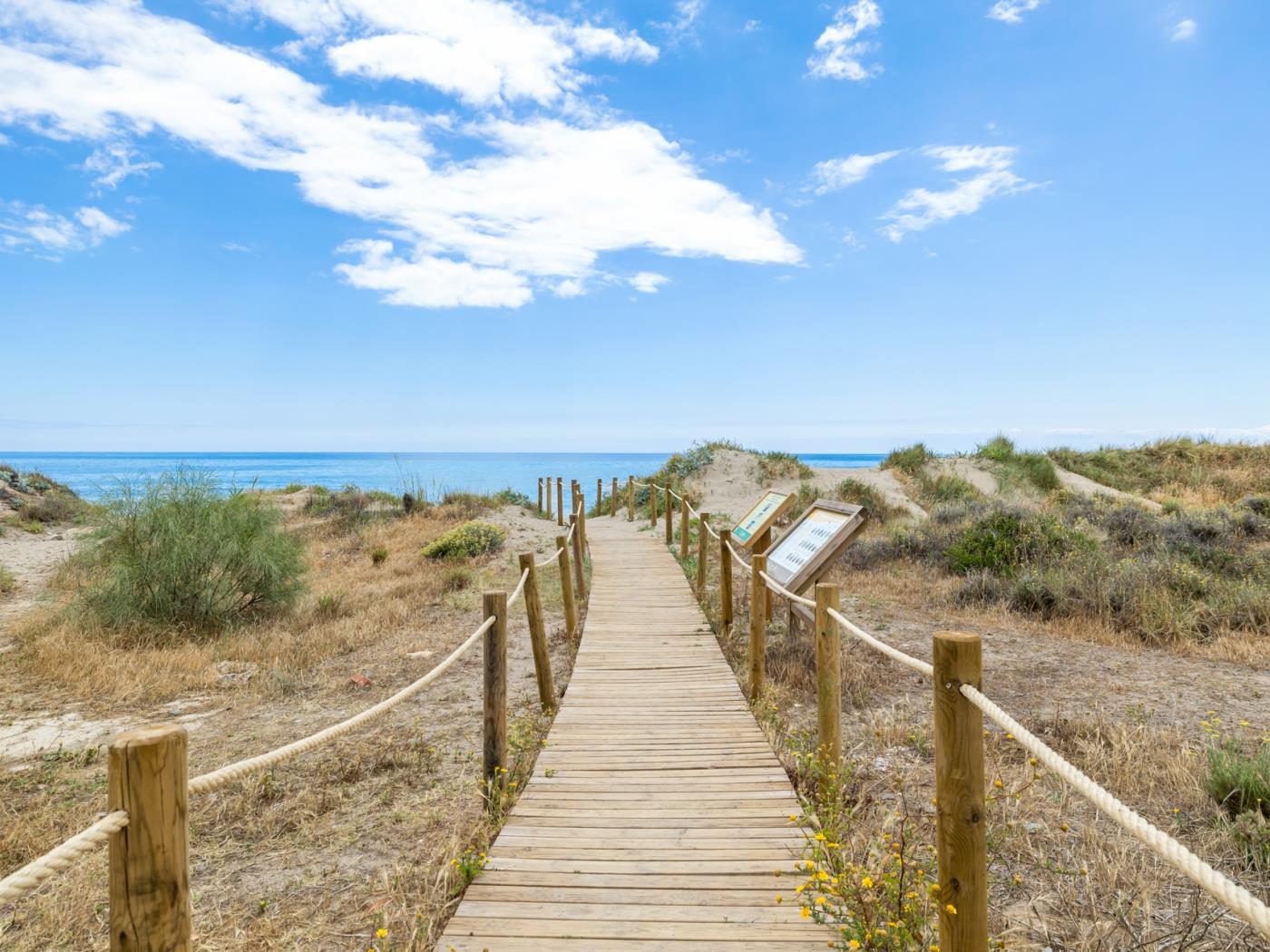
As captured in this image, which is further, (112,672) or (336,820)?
(112,672)

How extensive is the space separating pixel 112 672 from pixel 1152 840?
9496 millimetres

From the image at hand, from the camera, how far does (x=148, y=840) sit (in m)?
1.82

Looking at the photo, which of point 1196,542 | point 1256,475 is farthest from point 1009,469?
point 1196,542

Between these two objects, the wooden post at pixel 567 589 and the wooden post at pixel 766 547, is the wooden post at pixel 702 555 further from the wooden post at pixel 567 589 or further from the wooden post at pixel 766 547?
the wooden post at pixel 567 589

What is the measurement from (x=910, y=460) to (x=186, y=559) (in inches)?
895

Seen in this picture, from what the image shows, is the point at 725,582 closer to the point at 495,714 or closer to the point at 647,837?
the point at 495,714

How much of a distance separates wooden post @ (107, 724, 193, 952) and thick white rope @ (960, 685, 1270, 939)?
2.36 m

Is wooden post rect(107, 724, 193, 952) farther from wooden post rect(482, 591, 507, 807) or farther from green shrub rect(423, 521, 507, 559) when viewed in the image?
green shrub rect(423, 521, 507, 559)

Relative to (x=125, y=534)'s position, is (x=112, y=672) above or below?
below

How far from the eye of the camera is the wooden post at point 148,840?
1.79 meters

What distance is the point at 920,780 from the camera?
467 cm

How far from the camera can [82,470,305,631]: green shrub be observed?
966cm

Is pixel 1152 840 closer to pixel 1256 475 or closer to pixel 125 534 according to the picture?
pixel 125 534

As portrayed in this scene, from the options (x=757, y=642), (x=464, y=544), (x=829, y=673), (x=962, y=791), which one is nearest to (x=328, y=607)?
(x=464, y=544)
